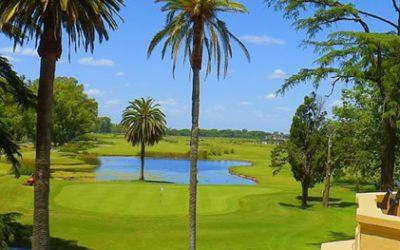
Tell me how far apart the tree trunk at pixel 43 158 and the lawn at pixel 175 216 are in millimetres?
6230

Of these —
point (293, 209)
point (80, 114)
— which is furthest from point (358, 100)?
point (80, 114)

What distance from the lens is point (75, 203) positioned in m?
35.8

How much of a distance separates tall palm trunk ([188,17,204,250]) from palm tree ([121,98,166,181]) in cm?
4265

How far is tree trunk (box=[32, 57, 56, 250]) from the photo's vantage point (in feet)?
54.8

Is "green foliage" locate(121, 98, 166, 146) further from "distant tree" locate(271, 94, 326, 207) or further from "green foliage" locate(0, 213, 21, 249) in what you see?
"green foliage" locate(0, 213, 21, 249)

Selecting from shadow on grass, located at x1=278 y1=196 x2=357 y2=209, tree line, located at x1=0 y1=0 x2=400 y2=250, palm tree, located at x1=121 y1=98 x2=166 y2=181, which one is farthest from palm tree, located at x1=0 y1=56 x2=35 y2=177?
palm tree, located at x1=121 y1=98 x2=166 y2=181

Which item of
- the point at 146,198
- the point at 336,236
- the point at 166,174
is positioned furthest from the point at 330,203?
the point at 166,174

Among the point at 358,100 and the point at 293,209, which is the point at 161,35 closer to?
the point at 293,209

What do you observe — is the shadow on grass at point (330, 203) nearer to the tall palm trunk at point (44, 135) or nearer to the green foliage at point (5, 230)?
the tall palm trunk at point (44, 135)

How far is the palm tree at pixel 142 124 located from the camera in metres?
62.5

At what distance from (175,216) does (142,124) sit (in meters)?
32.1

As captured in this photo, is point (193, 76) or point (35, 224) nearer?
point (35, 224)

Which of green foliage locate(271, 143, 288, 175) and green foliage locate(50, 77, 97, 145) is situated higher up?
green foliage locate(50, 77, 97, 145)

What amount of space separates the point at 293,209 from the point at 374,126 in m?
13.9
